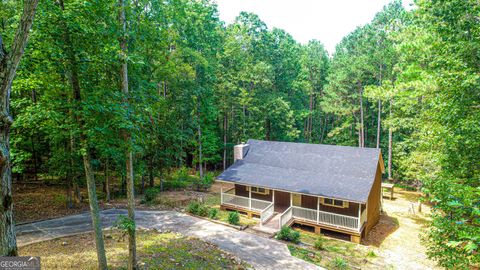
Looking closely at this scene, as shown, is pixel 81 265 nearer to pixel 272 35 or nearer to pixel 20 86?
pixel 20 86

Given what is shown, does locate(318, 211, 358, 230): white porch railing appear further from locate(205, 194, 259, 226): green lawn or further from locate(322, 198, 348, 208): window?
locate(205, 194, 259, 226): green lawn

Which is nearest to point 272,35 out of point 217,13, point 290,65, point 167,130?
point 290,65

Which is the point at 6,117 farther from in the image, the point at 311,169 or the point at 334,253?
the point at 311,169

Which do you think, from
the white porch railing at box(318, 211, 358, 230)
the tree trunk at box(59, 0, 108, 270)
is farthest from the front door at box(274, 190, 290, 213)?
the tree trunk at box(59, 0, 108, 270)

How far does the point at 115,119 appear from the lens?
7387mm

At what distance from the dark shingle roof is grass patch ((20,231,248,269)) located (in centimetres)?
666

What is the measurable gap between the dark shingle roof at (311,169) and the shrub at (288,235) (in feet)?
9.39

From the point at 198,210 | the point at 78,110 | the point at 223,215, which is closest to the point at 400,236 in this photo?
the point at 223,215

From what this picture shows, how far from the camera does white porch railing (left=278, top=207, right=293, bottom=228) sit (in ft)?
50.9

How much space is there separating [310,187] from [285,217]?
7.62ft

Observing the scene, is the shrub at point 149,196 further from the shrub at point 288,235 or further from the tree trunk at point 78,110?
the tree trunk at point 78,110

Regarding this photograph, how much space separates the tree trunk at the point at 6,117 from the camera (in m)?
5.23

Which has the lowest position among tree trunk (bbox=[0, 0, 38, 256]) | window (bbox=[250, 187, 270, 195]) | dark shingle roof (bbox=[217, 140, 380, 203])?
window (bbox=[250, 187, 270, 195])

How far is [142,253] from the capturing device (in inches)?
416
